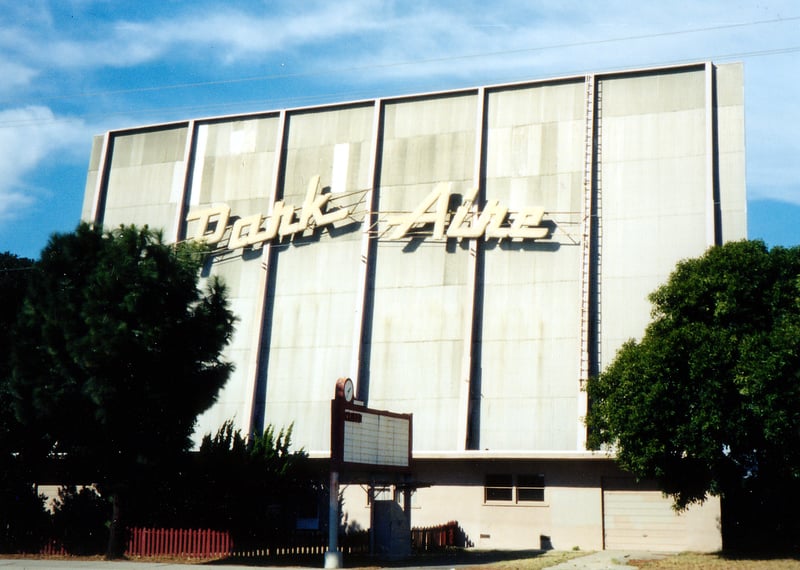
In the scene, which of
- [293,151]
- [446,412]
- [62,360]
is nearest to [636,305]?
[446,412]

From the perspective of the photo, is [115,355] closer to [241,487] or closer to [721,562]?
[241,487]

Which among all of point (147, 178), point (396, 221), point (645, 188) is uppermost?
point (147, 178)

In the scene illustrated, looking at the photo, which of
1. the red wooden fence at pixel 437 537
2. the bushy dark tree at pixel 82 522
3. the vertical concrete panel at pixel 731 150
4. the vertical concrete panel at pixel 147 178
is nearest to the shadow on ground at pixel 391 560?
the red wooden fence at pixel 437 537

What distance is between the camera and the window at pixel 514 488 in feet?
115

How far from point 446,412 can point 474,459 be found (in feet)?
10.2

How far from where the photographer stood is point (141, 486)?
95.6 feet

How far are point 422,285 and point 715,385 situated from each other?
1600 cm

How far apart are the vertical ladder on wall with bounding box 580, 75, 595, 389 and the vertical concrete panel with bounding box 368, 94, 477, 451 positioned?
5.27 metres

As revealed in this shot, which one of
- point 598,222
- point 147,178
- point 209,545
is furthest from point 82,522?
point 598,222

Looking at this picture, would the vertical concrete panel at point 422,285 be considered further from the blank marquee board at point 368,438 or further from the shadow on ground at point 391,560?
the blank marquee board at point 368,438

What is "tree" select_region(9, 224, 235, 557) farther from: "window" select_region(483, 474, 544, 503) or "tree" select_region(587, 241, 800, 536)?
"tree" select_region(587, 241, 800, 536)

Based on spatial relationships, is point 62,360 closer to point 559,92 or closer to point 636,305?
point 636,305

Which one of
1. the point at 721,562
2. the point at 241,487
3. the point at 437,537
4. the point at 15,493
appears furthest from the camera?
the point at 437,537

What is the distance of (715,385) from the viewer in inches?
1054
